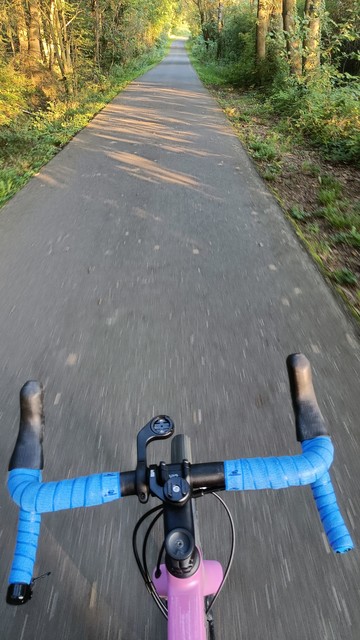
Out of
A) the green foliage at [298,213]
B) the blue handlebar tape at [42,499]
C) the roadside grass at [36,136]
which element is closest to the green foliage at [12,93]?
the roadside grass at [36,136]

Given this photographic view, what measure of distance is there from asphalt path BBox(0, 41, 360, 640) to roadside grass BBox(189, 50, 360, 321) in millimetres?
246

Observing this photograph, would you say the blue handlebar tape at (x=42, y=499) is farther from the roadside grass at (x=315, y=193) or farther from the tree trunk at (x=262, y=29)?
the tree trunk at (x=262, y=29)

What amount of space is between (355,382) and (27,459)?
2433 millimetres

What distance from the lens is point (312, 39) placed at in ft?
34.5

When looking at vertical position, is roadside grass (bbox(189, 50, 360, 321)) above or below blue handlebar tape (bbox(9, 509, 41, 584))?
above

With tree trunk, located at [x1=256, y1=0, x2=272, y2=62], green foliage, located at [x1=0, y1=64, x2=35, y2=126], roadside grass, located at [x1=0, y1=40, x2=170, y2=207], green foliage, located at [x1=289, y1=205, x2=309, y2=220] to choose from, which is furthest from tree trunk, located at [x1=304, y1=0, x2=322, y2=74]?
green foliage, located at [x1=0, y1=64, x2=35, y2=126]

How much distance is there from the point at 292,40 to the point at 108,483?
1315 cm

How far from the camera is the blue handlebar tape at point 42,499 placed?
98 centimetres

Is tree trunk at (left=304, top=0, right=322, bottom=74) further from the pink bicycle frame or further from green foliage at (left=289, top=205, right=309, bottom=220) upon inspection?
the pink bicycle frame

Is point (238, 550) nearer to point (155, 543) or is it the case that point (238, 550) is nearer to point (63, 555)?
point (155, 543)

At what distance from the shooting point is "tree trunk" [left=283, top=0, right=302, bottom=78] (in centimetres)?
1064

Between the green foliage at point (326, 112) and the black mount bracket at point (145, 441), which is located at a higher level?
the green foliage at point (326, 112)

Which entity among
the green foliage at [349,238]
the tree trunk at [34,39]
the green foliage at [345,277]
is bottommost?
the green foliage at [345,277]

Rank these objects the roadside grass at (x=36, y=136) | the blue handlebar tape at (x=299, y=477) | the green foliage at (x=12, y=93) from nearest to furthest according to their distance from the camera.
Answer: the blue handlebar tape at (x=299, y=477)
the roadside grass at (x=36, y=136)
the green foliage at (x=12, y=93)
